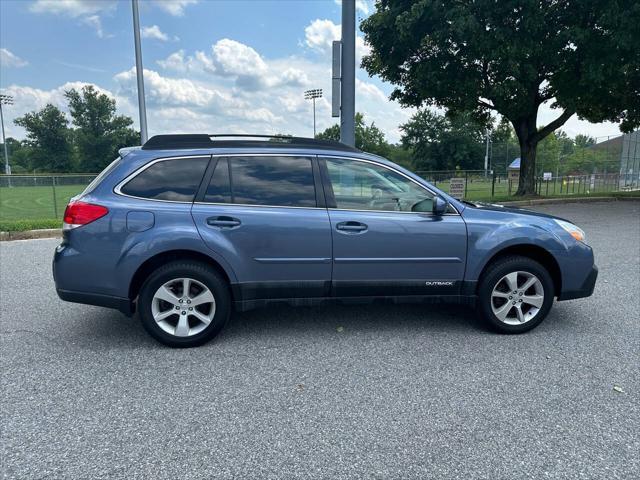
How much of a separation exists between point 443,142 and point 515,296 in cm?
7722

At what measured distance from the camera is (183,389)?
3.18 metres

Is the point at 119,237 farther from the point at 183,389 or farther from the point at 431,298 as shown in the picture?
the point at 431,298

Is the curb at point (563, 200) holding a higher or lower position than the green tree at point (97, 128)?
lower

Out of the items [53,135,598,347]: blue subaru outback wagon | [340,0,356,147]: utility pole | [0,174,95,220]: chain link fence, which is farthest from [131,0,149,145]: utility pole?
[53,135,598,347]: blue subaru outback wagon

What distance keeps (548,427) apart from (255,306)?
236cm

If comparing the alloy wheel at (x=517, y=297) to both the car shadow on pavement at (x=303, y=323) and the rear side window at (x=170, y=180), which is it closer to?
the car shadow on pavement at (x=303, y=323)

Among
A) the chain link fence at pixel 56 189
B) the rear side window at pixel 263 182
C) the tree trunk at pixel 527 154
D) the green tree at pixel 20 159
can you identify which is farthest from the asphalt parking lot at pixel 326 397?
the green tree at pixel 20 159

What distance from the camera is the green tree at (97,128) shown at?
85000mm

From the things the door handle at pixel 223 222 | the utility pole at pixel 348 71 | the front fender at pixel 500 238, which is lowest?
the front fender at pixel 500 238

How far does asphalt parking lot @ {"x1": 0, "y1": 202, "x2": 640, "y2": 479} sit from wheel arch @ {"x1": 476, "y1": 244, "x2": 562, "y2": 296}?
504mm

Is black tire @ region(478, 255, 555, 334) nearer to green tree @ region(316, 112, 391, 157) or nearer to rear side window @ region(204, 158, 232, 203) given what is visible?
rear side window @ region(204, 158, 232, 203)

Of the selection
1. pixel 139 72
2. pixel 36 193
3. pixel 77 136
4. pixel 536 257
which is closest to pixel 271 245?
pixel 536 257

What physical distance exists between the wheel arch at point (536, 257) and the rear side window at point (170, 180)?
8.83 feet

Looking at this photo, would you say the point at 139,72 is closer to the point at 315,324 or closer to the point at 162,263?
the point at 162,263
